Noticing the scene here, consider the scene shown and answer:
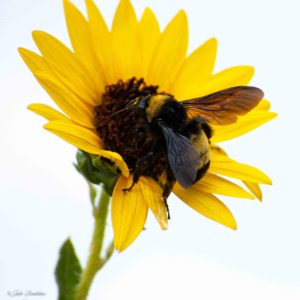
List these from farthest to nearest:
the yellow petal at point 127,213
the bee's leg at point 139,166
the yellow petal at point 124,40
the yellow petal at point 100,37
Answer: the yellow petal at point 124,40 < the yellow petal at point 100,37 < the bee's leg at point 139,166 < the yellow petal at point 127,213

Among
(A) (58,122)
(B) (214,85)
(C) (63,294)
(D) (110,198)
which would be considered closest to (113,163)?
(D) (110,198)

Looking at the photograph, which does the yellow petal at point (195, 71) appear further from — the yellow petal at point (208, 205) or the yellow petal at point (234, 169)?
the yellow petal at point (208, 205)

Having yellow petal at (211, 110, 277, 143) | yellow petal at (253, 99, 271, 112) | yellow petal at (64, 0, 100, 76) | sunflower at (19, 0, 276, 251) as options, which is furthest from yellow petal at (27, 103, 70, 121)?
yellow petal at (253, 99, 271, 112)

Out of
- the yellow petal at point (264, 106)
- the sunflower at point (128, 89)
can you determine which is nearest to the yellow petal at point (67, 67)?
the sunflower at point (128, 89)

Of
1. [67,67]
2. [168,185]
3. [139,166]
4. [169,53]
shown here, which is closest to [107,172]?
[139,166]

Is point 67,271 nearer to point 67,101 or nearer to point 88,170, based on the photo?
point 88,170
